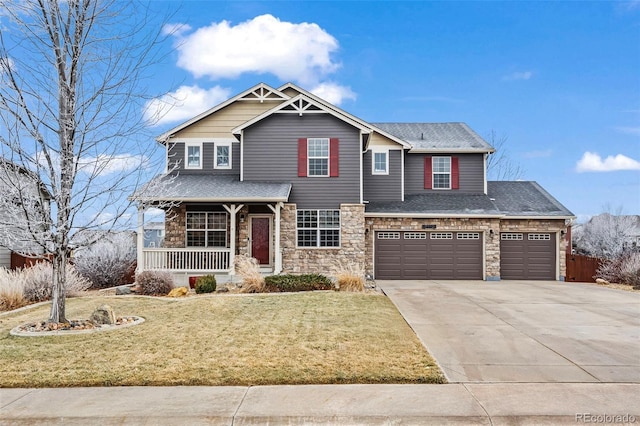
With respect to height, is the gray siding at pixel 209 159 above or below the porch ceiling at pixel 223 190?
above

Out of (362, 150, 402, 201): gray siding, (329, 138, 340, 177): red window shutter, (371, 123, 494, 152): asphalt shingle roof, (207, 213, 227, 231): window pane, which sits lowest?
(207, 213, 227, 231): window pane

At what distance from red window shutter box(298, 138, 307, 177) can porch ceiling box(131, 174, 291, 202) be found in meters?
0.80

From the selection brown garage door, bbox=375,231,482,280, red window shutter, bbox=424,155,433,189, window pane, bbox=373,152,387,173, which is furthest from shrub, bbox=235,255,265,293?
red window shutter, bbox=424,155,433,189

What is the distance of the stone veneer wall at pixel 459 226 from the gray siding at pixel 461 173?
2457mm

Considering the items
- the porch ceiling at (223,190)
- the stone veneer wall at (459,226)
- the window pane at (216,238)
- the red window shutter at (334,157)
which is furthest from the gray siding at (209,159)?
the stone veneer wall at (459,226)

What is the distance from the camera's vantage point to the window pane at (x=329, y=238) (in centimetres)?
1839

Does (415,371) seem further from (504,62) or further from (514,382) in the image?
(504,62)

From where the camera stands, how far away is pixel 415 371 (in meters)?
5.97

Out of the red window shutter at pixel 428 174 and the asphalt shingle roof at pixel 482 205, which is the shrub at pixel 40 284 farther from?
the red window shutter at pixel 428 174

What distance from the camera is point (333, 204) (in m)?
18.4

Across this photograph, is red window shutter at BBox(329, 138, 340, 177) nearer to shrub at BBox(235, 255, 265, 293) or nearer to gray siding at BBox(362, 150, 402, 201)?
gray siding at BBox(362, 150, 402, 201)

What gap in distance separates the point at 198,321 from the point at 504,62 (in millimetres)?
19462

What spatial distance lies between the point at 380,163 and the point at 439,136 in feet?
14.1

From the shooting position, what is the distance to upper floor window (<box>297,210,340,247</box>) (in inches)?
723
